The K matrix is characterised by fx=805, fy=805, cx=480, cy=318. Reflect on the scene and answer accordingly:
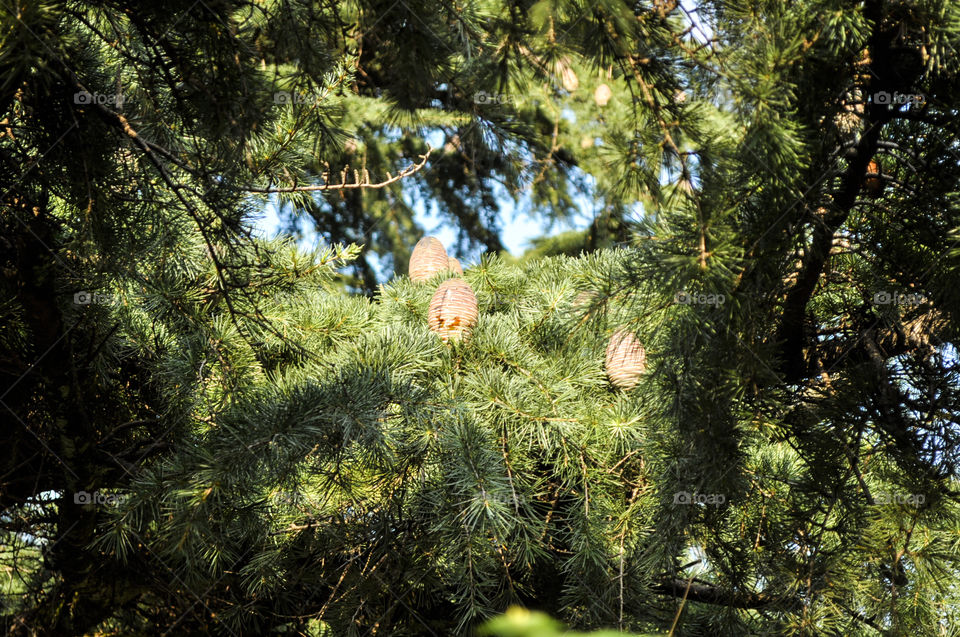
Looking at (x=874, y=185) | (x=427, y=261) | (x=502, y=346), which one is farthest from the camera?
(x=427, y=261)

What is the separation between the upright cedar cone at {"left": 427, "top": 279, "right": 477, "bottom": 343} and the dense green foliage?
4 centimetres

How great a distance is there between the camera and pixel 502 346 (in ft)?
5.65

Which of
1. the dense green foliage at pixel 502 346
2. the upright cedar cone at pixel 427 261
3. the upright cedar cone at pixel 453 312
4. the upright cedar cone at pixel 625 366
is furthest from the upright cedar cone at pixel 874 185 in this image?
the upright cedar cone at pixel 427 261

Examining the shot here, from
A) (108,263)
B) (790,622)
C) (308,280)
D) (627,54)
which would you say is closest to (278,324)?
(308,280)

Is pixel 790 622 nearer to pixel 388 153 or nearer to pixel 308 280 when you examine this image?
pixel 308 280

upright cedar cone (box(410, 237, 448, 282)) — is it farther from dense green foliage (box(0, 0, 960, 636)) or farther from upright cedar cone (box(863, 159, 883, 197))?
upright cedar cone (box(863, 159, 883, 197))

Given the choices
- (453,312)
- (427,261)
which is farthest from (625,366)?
(427,261)

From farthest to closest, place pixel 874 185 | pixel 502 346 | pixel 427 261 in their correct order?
pixel 427 261, pixel 502 346, pixel 874 185

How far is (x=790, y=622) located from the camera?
4.27ft

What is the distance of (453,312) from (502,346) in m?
0.16


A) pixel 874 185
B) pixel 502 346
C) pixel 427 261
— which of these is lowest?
pixel 502 346

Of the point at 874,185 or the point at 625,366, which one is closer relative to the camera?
the point at 874,185

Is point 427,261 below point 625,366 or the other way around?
the other way around

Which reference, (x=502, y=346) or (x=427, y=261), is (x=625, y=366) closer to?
(x=502, y=346)
